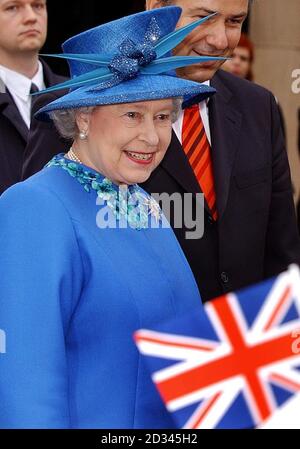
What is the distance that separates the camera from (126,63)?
2.43 meters

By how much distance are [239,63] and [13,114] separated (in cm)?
187

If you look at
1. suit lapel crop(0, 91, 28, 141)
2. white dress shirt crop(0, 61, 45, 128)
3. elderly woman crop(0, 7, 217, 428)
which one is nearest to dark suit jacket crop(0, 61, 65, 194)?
suit lapel crop(0, 91, 28, 141)

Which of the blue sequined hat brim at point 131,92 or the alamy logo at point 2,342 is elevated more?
the blue sequined hat brim at point 131,92

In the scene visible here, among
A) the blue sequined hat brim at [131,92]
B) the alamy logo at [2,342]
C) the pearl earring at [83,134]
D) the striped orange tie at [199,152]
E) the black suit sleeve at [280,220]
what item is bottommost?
the alamy logo at [2,342]

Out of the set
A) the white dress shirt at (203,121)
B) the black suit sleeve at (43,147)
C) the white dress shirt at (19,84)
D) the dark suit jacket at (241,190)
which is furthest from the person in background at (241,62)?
the black suit sleeve at (43,147)

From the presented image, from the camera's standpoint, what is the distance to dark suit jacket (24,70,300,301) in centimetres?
310

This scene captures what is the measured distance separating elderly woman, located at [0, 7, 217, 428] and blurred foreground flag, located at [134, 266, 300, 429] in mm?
437

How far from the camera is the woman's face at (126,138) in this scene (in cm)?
249

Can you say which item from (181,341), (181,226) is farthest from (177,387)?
(181,226)

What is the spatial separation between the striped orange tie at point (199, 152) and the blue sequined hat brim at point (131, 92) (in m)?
0.64

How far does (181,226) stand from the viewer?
3092 mm

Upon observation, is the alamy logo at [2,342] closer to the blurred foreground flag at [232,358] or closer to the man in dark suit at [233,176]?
the blurred foreground flag at [232,358]
